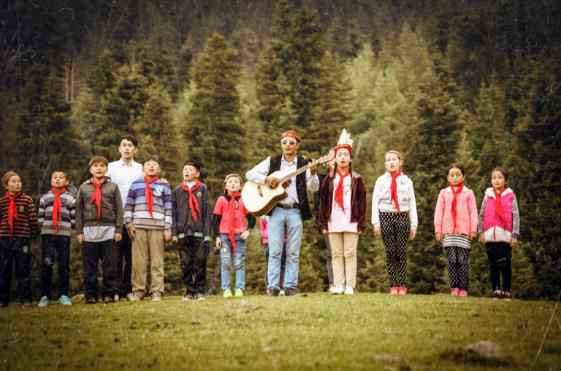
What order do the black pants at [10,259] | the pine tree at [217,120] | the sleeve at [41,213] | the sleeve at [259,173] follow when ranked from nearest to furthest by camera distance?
the sleeve at [259,173], the black pants at [10,259], the sleeve at [41,213], the pine tree at [217,120]

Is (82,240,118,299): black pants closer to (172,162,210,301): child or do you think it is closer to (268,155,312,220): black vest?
(172,162,210,301): child

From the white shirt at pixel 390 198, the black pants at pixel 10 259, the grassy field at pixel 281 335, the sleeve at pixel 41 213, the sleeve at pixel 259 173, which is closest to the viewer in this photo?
the grassy field at pixel 281 335

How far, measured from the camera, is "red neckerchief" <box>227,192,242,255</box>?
15078 millimetres

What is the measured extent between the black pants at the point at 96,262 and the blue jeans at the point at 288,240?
2.67m

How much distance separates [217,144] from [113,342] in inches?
1528

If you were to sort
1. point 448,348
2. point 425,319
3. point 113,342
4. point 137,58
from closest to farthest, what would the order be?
1. point 448,348
2. point 113,342
3. point 425,319
4. point 137,58

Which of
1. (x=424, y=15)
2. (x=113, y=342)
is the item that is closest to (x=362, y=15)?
(x=424, y=15)

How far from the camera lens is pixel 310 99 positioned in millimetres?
47812

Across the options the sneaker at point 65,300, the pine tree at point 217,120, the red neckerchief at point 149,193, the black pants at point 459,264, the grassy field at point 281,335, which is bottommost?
the grassy field at point 281,335

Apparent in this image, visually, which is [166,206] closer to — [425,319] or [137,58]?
[425,319]

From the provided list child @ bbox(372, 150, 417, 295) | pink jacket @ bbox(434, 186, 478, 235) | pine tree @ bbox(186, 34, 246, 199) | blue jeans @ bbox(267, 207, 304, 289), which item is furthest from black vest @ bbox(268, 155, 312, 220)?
pine tree @ bbox(186, 34, 246, 199)

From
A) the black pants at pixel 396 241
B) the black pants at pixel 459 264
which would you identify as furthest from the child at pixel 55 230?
the black pants at pixel 459 264

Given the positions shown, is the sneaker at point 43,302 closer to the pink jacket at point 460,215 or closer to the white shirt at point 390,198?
the white shirt at point 390,198

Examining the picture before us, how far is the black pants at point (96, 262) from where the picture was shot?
12.4m
